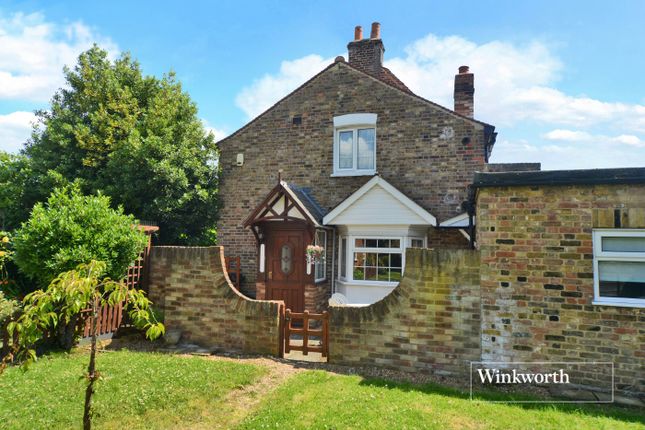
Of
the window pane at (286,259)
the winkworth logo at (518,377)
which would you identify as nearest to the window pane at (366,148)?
the window pane at (286,259)

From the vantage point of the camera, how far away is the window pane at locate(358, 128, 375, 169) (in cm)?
1227

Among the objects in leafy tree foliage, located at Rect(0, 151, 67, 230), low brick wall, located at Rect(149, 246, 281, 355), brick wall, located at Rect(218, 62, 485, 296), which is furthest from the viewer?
leafy tree foliage, located at Rect(0, 151, 67, 230)

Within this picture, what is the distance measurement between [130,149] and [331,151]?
22.6 feet

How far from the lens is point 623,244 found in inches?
231

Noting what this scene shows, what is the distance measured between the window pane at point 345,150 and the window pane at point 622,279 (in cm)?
781

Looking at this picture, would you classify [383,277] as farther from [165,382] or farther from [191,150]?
[191,150]

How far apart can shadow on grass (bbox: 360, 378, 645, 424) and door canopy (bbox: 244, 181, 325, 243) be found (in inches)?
212

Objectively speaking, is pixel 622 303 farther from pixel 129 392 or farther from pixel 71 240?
pixel 71 240

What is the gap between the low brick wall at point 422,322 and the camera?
6.39 metres

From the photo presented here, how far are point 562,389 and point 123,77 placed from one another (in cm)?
1689

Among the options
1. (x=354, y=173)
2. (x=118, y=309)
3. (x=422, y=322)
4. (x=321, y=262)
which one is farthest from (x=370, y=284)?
(x=118, y=309)

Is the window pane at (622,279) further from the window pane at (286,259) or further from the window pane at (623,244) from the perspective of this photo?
the window pane at (286,259)

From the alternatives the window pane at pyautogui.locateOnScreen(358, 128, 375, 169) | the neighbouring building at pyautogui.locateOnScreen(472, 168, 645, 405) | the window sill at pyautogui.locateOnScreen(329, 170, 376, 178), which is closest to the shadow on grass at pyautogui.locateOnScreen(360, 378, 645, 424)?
the neighbouring building at pyautogui.locateOnScreen(472, 168, 645, 405)

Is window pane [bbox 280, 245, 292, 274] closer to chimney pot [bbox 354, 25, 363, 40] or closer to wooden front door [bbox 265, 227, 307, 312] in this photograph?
wooden front door [bbox 265, 227, 307, 312]
